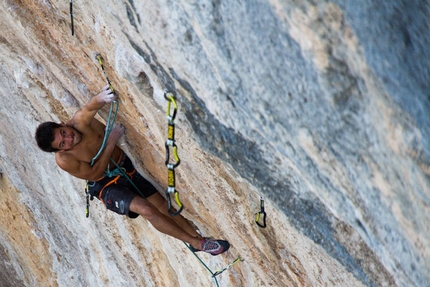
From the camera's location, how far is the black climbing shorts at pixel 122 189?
409 cm

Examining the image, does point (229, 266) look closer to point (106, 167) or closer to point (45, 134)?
point (106, 167)

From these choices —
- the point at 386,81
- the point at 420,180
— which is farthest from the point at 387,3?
the point at 420,180

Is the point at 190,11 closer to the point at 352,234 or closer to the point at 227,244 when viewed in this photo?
the point at 352,234

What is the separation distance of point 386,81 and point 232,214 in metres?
2.05

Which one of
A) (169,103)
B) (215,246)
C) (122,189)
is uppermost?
(169,103)

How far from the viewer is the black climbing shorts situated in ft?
13.4

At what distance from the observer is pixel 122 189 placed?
165 inches

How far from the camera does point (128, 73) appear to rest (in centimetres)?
290

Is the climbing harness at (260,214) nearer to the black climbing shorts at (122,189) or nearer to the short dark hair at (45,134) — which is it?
the black climbing shorts at (122,189)

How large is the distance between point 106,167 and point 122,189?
0.22 meters

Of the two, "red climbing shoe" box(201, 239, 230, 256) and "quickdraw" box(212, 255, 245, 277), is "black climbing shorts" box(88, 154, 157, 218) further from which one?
"quickdraw" box(212, 255, 245, 277)

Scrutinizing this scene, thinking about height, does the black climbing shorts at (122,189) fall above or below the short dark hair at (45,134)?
below

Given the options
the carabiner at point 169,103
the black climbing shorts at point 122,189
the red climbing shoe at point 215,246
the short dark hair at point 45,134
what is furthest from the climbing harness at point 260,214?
Answer: the short dark hair at point 45,134

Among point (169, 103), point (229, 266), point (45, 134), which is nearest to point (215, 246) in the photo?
point (229, 266)
